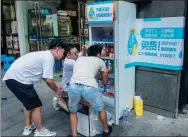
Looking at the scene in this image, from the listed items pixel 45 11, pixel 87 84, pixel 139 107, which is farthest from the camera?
pixel 45 11

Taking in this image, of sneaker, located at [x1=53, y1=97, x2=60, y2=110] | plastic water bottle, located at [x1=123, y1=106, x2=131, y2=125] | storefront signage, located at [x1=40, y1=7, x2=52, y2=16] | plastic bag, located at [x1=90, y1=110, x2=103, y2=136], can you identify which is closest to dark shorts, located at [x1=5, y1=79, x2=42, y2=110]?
plastic bag, located at [x1=90, y1=110, x2=103, y2=136]

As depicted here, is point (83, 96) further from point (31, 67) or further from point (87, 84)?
point (31, 67)

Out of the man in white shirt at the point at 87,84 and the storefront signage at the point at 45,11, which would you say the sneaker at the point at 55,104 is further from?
the storefront signage at the point at 45,11

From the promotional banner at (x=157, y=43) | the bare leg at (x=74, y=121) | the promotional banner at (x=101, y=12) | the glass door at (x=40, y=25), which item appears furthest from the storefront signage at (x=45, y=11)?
the bare leg at (x=74, y=121)

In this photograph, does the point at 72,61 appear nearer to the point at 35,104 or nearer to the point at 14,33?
the point at 35,104

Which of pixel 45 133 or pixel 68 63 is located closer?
pixel 45 133

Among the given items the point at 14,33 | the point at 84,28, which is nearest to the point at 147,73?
the point at 84,28

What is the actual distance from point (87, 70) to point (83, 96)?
0.33 metres

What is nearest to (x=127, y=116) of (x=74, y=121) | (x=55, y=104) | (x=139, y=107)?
(x=139, y=107)

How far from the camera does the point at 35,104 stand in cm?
254

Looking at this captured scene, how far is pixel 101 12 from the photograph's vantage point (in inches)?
115

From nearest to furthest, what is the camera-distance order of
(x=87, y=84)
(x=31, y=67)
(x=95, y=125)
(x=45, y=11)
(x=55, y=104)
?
1. (x=87, y=84)
2. (x=31, y=67)
3. (x=95, y=125)
4. (x=55, y=104)
5. (x=45, y=11)

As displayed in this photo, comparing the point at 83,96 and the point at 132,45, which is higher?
the point at 132,45

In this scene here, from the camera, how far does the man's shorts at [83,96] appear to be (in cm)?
236
